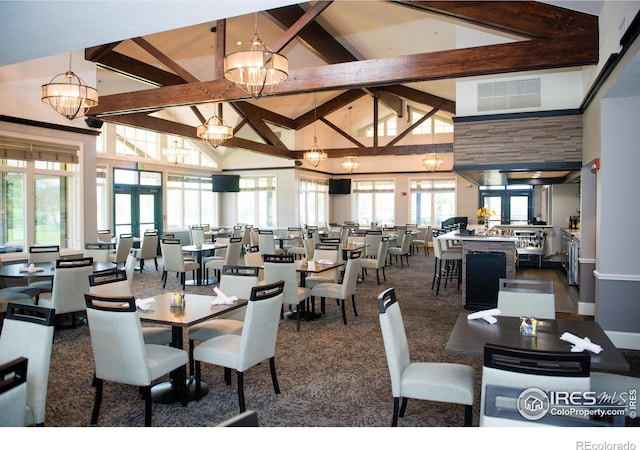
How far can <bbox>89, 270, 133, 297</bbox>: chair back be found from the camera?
4027 mm

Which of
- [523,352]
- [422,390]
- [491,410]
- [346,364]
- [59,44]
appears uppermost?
[59,44]

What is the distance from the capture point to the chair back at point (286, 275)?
5.44 meters

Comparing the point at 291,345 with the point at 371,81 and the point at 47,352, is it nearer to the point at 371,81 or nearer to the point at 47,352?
the point at 47,352

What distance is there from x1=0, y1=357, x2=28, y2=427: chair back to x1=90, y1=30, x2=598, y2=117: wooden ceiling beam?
5.35 metres

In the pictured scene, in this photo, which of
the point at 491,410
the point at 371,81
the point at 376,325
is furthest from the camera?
the point at 371,81

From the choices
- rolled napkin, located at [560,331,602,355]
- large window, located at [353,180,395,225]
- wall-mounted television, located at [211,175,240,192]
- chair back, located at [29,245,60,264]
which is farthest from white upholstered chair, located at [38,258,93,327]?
large window, located at [353,180,395,225]

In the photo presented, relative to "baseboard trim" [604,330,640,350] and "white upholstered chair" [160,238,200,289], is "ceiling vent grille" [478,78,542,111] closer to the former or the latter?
"baseboard trim" [604,330,640,350]

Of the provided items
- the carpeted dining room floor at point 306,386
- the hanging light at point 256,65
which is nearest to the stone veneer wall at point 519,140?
the carpeted dining room floor at point 306,386

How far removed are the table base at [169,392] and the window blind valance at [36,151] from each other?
5.39 meters

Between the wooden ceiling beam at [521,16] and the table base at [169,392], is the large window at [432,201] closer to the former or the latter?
the wooden ceiling beam at [521,16]

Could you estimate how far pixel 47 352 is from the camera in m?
2.55

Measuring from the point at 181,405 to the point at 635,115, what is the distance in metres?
5.28

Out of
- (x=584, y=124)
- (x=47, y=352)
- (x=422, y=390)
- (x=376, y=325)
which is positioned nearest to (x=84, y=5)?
(x=47, y=352)

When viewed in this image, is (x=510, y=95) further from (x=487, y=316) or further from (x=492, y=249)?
(x=487, y=316)
